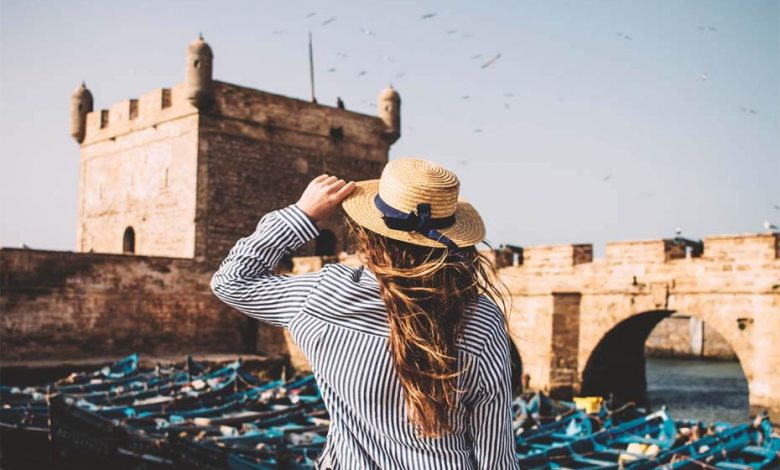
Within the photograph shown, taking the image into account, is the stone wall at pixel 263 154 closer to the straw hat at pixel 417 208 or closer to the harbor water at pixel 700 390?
the harbor water at pixel 700 390

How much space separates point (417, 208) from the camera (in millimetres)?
1982

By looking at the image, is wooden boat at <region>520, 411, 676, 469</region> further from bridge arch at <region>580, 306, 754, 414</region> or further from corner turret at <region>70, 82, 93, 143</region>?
corner turret at <region>70, 82, 93, 143</region>

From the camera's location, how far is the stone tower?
22.3m

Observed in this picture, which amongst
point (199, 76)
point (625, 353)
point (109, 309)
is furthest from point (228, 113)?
point (625, 353)

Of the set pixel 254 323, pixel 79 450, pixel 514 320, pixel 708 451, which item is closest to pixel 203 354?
pixel 254 323

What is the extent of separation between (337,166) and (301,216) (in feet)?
76.8

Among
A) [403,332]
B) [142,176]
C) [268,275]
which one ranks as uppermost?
[142,176]

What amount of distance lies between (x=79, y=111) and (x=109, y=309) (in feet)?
30.3

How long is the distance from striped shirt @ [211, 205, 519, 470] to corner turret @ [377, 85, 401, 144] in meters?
24.8

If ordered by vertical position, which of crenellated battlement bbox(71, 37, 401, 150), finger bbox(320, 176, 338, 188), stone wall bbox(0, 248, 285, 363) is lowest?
stone wall bbox(0, 248, 285, 363)

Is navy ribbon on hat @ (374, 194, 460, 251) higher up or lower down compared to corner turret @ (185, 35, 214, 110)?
lower down

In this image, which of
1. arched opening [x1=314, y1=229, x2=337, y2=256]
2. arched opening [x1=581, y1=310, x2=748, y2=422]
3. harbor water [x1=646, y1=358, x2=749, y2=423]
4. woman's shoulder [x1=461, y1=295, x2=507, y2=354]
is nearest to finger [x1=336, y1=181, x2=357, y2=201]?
woman's shoulder [x1=461, y1=295, x2=507, y2=354]

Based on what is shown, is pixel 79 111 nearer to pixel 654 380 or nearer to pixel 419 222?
pixel 654 380

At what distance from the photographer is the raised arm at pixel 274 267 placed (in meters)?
1.98
